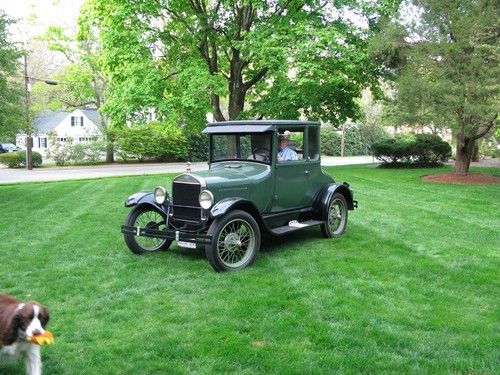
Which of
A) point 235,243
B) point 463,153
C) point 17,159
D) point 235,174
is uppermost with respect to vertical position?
point 463,153

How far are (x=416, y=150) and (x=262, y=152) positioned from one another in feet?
54.5

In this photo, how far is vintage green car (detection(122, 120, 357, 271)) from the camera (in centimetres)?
629

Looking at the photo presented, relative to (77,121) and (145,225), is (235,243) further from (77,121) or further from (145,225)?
(77,121)

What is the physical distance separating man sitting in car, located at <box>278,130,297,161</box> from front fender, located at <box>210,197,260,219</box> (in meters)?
1.01

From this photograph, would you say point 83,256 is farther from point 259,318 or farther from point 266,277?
point 259,318

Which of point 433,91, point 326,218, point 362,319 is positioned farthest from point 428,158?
point 362,319

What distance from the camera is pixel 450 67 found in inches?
582

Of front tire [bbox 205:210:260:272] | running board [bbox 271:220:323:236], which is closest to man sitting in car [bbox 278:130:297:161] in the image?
running board [bbox 271:220:323:236]

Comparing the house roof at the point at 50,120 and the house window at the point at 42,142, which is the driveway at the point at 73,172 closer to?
the house window at the point at 42,142

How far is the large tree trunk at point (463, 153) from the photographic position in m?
16.7

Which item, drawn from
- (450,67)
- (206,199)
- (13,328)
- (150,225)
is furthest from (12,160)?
(13,328)

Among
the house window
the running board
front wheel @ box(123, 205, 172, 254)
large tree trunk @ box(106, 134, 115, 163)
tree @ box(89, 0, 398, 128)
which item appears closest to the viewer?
front wheel @ box(123, 205, 172, 254)

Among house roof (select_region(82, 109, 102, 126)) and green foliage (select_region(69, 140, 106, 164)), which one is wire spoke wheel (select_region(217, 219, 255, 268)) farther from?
house roof (select_region(82, 109, 102, 126))

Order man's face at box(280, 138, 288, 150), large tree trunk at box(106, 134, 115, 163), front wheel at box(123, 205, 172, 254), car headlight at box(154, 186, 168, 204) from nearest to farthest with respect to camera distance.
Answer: car headlight at box(154, 186, 168, 204), front wheel at box(123, 205, 172, 254), man's face at box(280, 138, 288, 150), large tree trunk at box(106, 134, 115, 163)
